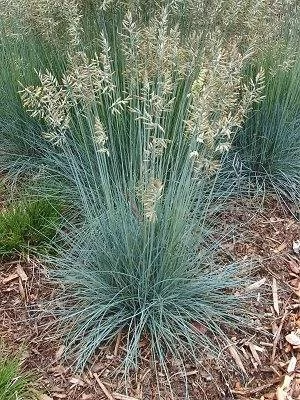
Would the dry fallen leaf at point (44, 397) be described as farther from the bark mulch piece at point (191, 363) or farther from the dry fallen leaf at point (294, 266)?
the dry fallen leaf at point (294, 266)

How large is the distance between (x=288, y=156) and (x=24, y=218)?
1.71 m

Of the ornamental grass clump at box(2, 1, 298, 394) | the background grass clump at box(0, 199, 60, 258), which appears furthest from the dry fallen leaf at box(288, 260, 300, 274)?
the background grass clump at box(0, 199, 60, 258)

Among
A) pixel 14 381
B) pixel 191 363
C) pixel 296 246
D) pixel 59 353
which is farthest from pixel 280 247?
pixel 14 381

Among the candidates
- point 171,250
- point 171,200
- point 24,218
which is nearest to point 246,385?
point 171,250

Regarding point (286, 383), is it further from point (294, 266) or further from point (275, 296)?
point (294, 266)

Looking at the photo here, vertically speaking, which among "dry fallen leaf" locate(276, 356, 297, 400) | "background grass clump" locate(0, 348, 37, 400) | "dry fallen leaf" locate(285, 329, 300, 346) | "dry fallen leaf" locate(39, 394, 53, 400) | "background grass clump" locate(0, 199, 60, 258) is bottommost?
"dry fallen leaf" locate(276, 356, 297, 400)

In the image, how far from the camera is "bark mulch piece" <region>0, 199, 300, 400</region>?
2.37 metres

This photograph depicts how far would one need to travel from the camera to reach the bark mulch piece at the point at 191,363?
237 cm

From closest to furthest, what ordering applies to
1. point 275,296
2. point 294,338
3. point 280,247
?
point 294,338 < point 275,296 < point 280,247

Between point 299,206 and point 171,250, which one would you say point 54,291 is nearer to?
point 171,250

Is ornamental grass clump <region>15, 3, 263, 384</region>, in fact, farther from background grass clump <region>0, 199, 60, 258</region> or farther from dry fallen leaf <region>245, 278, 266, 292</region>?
background grass clump <region>0, 199, 60, 258</region>

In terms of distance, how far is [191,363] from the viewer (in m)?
2.46

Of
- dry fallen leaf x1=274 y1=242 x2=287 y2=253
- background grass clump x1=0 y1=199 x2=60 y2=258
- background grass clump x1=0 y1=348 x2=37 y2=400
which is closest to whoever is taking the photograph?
background grass clump x1=0 y1=348 x2=37 y2=400

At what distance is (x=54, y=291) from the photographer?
274 cm
